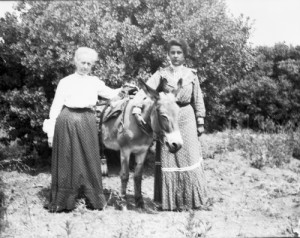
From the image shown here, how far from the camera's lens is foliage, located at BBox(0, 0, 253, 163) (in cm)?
671

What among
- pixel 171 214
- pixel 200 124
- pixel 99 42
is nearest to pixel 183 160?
pixel 200 124

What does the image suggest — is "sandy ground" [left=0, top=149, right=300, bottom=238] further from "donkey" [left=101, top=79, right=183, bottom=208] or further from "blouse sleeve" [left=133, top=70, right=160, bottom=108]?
"blouse sleeve" [left=133, top=70, right=160, bottom=108]

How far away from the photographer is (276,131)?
11305mm

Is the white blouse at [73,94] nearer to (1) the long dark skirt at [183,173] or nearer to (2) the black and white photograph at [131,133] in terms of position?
(2) the black and white photograph at [131,133]

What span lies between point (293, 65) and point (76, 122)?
8081 millimetres

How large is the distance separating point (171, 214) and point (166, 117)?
1388 millimetres

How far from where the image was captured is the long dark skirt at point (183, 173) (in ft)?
17.7

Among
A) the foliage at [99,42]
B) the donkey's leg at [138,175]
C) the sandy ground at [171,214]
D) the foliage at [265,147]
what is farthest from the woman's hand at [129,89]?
the foliage at [265,147]

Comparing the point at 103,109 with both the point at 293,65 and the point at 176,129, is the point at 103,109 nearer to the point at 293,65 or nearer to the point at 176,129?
the point at 176,129

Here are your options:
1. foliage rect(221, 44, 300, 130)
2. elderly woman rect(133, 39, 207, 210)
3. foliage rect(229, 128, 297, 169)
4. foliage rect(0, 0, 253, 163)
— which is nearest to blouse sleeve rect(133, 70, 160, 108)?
elderly woman rect(133, 39, 207, 210)

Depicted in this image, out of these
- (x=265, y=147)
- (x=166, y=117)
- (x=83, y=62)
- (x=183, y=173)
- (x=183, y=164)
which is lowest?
(x=265, y=147)

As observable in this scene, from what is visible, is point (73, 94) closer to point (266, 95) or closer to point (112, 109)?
point (112, 109)

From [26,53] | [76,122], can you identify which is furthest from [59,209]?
[26,53]

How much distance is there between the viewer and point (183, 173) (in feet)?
17.7
